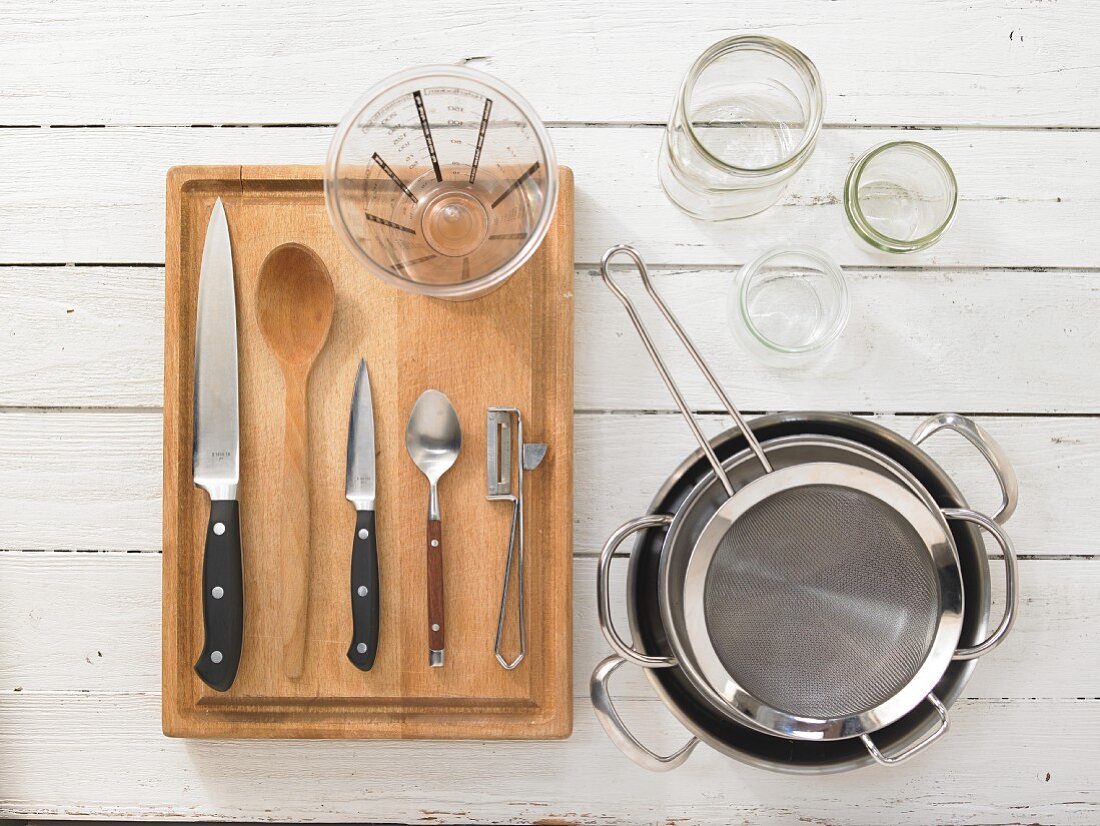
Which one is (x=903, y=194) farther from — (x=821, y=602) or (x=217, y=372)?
(x=217, y=372)

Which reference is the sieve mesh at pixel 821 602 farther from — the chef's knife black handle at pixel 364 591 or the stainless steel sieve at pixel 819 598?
the chef's knife black handle at pixel 364 591

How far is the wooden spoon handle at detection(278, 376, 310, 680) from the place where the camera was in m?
0.56

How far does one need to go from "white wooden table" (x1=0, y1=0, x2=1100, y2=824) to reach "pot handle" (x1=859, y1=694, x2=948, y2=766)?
132 mm

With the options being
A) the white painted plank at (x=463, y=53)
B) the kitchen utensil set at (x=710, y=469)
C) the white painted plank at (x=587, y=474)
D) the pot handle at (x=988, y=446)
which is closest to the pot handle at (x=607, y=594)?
the kitchen utensil set at (x=710, y=469)

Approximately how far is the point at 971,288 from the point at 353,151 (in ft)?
1.61

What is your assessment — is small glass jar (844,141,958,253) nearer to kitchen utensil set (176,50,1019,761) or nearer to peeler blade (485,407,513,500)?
kitchen utensil set (176,50,1019,761)

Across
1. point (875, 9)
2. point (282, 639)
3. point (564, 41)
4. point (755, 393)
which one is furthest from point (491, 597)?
point (875, 9)

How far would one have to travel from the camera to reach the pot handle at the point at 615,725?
0.51 m

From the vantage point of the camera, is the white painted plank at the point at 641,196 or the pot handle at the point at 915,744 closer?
the pot handle at the point at 915,744

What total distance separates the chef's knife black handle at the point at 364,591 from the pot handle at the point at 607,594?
0.18 metres

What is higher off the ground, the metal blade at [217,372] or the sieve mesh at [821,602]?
the metal blade at [217,372]

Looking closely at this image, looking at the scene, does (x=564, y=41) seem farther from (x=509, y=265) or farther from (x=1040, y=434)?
(x=1040, y=434)

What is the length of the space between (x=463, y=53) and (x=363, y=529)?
1.26 feet

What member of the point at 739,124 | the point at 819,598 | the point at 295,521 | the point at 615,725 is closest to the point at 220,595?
the point at 295,521
